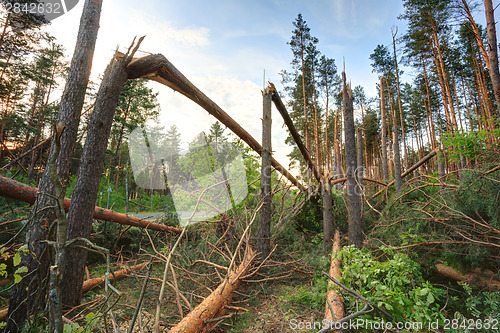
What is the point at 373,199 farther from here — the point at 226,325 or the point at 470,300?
the point at 226,325

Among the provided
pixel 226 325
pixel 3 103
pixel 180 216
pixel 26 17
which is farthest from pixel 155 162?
pixel 226 325

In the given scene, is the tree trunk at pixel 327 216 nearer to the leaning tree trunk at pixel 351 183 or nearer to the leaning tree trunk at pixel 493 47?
the leaning tree trunk at pixel 351 183

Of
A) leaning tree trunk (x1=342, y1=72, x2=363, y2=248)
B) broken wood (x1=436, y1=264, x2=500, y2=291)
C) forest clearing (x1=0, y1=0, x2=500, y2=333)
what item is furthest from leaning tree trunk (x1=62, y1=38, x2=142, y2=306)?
broken wood (x1=436, y1=264, x2=500, y2=291)

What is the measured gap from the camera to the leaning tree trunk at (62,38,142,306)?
267 centimetres

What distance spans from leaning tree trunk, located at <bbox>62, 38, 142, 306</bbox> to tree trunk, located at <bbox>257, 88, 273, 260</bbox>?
2.32 m

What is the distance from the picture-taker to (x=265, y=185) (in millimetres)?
3982

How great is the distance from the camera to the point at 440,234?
3.42 metres

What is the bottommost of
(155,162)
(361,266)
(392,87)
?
(361,266)

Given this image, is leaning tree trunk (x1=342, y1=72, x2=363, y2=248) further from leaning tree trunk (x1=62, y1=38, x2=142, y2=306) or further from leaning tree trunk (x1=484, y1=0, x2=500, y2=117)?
leaning tree trunk (x1=484, y1=0, x2=500, y2=117)

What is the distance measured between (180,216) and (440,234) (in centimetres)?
574

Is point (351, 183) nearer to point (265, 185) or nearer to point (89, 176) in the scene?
point (265, 185)

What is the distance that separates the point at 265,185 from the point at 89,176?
2616mm

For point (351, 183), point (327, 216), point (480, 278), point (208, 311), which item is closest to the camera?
point (208, 311)

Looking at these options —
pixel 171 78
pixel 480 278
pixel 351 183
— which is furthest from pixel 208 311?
pixel 480 278
